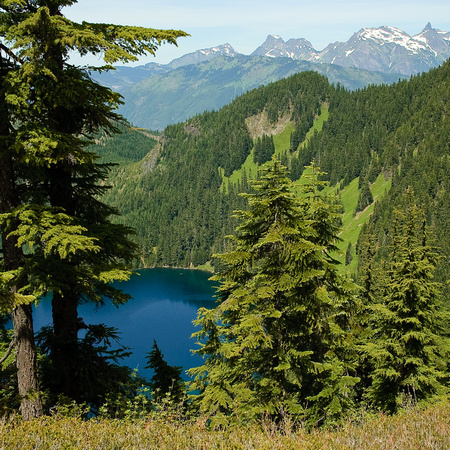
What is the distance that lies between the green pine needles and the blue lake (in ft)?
138

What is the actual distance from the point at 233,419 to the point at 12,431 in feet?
29.3

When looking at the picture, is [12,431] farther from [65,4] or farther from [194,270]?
[194,270]

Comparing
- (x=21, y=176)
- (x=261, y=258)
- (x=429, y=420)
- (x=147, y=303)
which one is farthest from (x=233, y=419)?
(x=147, y=303)

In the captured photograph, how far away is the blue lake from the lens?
7650 centimetres

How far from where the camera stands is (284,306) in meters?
13.6

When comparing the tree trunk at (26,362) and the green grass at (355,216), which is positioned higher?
the tree trunk at (26,362)

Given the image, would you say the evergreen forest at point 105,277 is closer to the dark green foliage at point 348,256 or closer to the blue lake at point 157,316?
the blue lake at point 157,316

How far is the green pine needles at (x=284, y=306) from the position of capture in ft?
40.4

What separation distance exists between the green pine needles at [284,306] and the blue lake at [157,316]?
4191 cm

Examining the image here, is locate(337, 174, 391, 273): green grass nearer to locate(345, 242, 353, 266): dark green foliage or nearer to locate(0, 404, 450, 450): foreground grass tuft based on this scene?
locate(345, 242, 353, 266): dark green foliage

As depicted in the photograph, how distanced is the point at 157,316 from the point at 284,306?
98.7m

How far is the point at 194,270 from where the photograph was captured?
194875 millimetres

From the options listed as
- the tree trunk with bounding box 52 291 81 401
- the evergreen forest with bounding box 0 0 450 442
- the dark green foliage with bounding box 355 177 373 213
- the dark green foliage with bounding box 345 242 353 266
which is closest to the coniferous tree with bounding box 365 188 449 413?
the evergreen forest with bounding box 0 0 450 442

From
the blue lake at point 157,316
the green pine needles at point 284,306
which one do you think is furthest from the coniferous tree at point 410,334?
the blue lake at point 157,316
